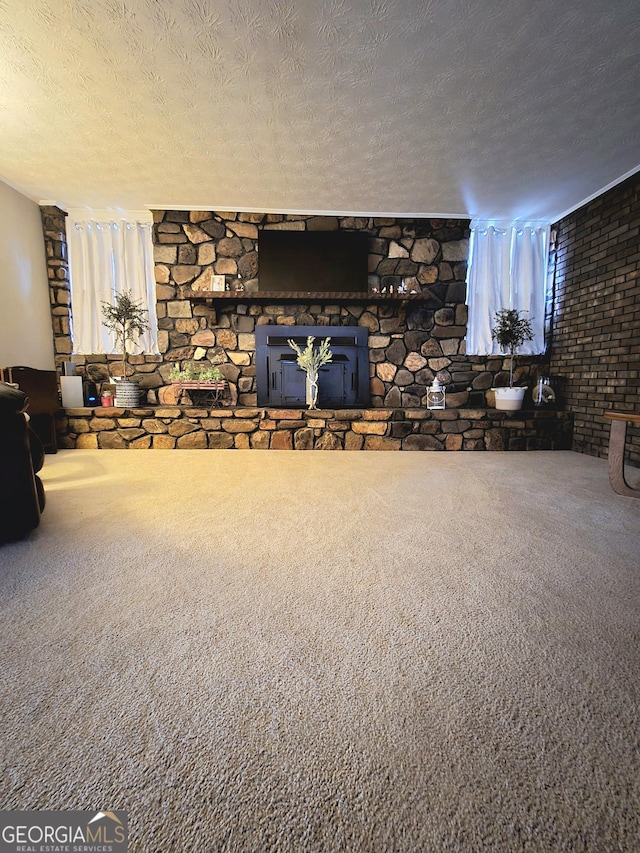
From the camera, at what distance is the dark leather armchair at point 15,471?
1.45 m

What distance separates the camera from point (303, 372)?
4.11 m

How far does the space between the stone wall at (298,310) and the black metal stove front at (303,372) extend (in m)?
0.11

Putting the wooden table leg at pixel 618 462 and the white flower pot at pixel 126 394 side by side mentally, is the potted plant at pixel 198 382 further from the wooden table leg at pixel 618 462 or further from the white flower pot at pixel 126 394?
the wooden table leg at pixel 618 462

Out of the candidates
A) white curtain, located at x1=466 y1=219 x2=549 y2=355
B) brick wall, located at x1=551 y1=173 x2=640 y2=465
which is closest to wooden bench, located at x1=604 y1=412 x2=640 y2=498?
brick wall, located at x1=551 y1=173 x2=640 y2=465

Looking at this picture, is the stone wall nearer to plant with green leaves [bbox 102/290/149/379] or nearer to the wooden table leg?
plant with green leaves [bbox 102/290/149/379]

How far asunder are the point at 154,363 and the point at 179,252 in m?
1.26

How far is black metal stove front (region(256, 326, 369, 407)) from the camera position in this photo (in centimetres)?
411

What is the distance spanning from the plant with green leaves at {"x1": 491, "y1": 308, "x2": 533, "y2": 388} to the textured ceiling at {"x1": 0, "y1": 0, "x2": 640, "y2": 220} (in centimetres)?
112

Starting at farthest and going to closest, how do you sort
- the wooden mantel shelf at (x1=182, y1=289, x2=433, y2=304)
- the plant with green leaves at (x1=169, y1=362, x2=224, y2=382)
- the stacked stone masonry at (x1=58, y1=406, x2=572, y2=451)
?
the plant with green leaves at (x1=169, y1=362, x2=224, y2=382), the wooden mantel shelf at (x1=182, y1=289, x2=433, y2=304), the stacked stone masonry at (x1=58, y1=406, x2=572, y2=451)

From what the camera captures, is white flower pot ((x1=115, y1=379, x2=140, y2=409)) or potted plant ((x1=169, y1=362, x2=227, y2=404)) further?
potted plant ((x1=169, y1=362, x2=227, y2=404))

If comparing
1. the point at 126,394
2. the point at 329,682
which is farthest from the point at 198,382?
the point at 329,682

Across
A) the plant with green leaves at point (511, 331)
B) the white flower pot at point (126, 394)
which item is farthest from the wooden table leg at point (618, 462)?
the white flower pot at point (126, 394)

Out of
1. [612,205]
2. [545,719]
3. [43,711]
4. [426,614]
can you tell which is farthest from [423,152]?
[43,711]

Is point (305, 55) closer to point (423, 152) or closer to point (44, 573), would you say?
point (423, 152)
